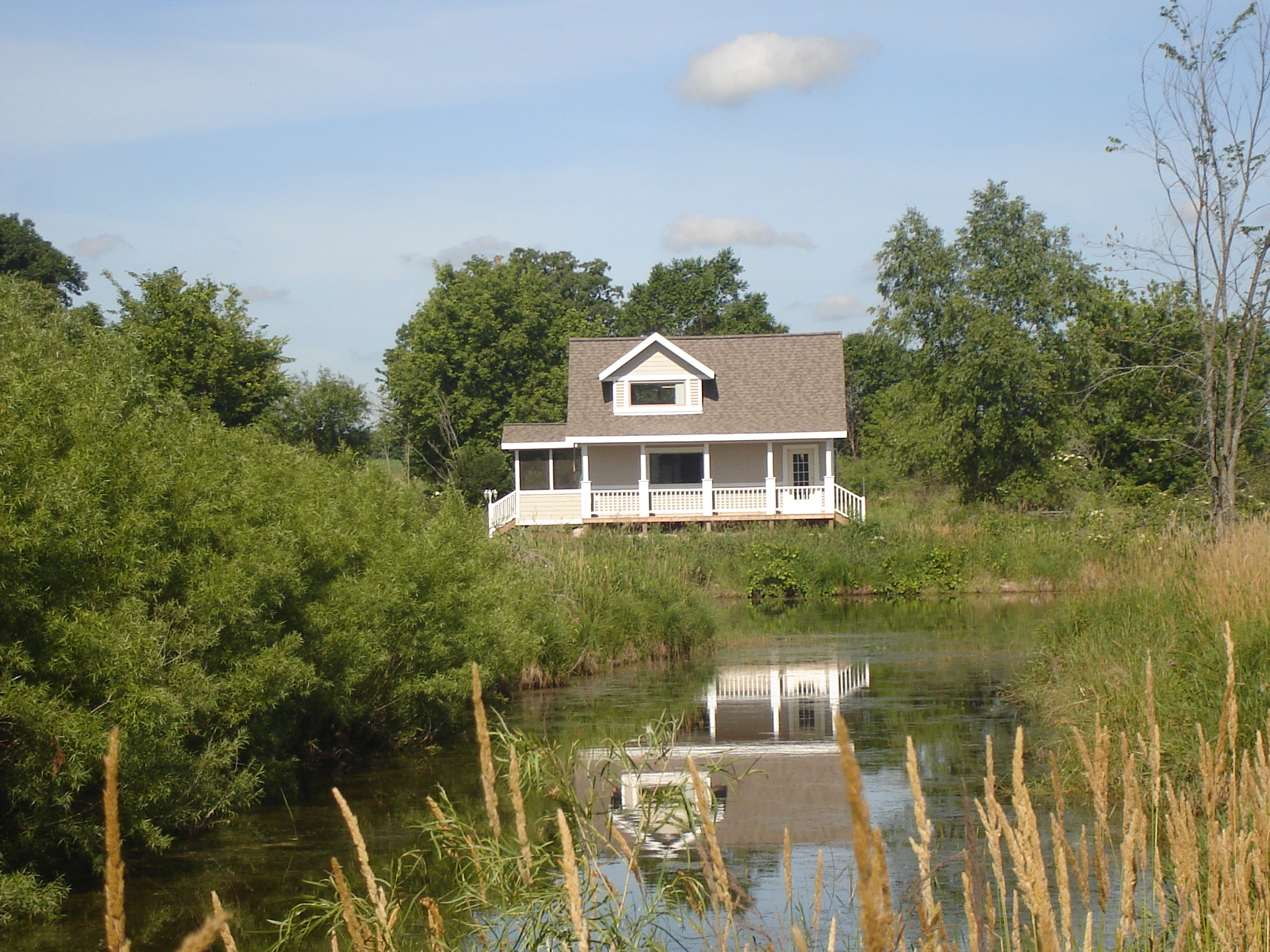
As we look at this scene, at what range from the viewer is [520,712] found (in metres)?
14.9

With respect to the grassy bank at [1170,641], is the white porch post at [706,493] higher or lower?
higher

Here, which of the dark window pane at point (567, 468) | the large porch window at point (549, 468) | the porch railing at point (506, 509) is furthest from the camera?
the dark window pane at point (567, 468)

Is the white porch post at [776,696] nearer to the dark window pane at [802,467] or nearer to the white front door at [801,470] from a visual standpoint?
the white front door at [801,470]

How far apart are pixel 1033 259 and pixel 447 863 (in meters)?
43.2

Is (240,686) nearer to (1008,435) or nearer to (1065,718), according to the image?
(1065,718)

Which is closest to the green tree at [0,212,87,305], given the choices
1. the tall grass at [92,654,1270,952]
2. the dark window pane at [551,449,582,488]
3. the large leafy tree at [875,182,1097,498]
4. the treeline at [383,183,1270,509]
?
the treeline at [383,183,1270,509]

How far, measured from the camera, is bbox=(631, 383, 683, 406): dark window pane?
40.2 m

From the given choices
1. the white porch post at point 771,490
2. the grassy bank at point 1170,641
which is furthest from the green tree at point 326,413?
the grassy bank at point 1170,641

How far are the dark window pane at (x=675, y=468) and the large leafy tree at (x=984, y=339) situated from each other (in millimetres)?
9220

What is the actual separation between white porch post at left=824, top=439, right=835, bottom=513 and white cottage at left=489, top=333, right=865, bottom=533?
0.04m

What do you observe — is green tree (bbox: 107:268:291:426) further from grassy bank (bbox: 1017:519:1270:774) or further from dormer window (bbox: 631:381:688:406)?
grassy bank (bbox: 1017:519:1270:774)

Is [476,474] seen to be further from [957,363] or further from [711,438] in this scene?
[957,363]

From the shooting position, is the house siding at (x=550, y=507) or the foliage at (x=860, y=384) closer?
the house siding at (x=550, y=507)

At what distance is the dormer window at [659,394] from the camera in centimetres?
3997
